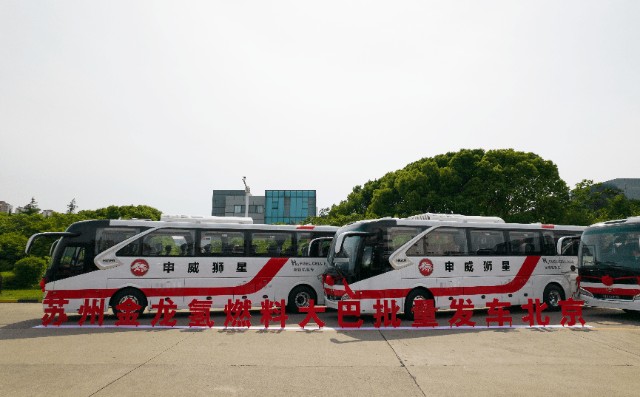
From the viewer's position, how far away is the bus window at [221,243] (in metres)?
14.0

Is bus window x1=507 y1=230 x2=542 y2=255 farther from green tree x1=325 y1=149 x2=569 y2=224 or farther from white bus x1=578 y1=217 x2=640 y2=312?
green tree x1=325 y1=149 x2=569 y2=224

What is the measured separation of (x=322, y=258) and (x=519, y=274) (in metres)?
6.67

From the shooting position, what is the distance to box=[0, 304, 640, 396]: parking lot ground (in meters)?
6.09

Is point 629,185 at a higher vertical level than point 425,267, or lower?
higher

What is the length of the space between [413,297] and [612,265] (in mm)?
6212

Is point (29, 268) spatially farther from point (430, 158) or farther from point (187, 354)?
point (430, 158)

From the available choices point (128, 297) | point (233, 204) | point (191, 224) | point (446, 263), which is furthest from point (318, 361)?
point (233, 204)

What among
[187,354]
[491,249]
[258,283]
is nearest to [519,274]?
[491,249]

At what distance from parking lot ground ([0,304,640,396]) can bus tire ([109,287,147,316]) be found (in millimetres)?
1749

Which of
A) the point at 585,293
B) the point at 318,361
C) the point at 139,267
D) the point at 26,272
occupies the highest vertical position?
the point at 139,267

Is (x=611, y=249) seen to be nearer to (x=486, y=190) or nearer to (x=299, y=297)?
(x=299, y=297)

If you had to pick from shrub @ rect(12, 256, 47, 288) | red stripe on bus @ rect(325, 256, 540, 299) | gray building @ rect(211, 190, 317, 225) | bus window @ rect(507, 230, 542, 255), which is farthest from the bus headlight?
gray building @ rect(211, 190, 317, 225)

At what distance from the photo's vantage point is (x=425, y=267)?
12859 millimetres

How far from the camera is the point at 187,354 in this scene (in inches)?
321
